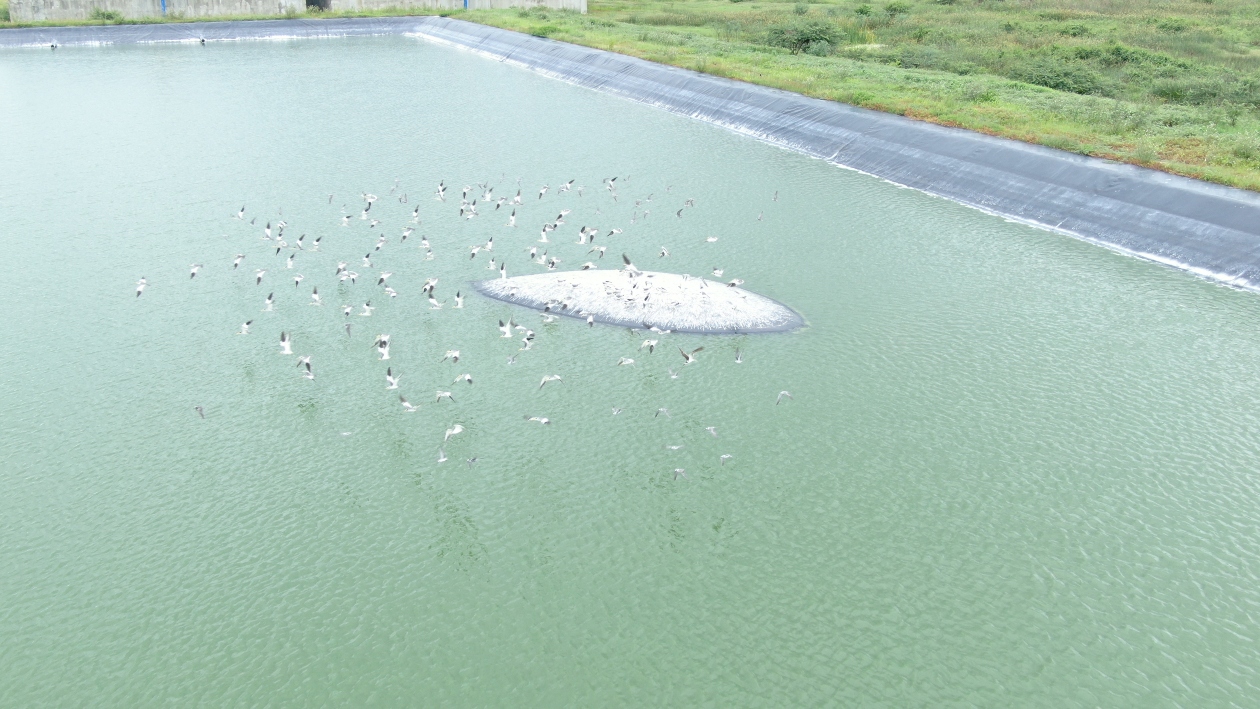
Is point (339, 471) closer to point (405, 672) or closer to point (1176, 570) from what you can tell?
point (405, 672)

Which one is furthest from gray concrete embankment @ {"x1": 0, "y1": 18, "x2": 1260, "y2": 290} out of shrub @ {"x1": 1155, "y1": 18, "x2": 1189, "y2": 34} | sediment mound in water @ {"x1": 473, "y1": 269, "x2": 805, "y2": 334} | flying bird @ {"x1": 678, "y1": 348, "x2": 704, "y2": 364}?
shrub @ {"x1": 1155, "y1": 18, "x2": 1189, "y2": 34}

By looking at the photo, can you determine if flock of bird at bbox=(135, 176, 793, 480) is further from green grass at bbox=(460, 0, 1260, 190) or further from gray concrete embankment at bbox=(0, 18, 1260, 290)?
green grass at bbox=(460, 0, 1260, 190)

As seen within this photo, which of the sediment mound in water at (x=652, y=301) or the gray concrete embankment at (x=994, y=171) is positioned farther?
the gray concrete embankment at (x=994, y=171)

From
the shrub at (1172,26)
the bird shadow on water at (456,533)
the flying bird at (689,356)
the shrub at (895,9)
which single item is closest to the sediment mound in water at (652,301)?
the flying bird at (689,356)

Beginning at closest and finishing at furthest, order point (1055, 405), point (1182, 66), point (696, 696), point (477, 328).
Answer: point (696, 696) < point (1055, 405) < point (477, 328) < point (1182, 66)

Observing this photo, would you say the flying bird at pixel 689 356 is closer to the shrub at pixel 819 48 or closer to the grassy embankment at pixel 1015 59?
the grassy embankment at pixel 1015 59

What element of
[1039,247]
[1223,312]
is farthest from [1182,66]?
[1223,312]
